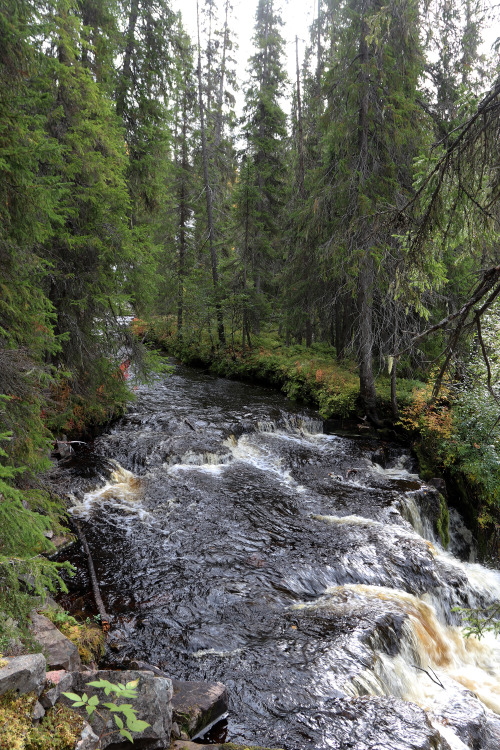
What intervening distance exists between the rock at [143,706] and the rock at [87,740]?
0.51ft

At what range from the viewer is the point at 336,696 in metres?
4.56

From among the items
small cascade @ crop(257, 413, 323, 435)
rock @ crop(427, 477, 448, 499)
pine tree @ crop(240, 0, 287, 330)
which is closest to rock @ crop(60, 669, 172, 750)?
rock @ crop(427, 477, 448, 499)

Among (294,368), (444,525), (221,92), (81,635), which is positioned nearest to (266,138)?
(221,92)

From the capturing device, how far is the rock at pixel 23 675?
257 cm

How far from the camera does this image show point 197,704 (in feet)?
13.1

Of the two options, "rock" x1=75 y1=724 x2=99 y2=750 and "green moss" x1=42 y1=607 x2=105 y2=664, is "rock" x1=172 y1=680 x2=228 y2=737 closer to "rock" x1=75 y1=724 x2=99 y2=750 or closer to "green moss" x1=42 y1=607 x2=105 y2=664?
"green moss" x1=42 y1=607 x2=105 y2=664

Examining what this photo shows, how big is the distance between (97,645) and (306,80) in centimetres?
2316

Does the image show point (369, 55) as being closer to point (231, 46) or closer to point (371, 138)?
point (371, 138)

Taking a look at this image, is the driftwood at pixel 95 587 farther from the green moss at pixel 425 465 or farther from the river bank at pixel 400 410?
the green moss at pixel 425 465

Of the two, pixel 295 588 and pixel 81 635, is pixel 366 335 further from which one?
pixel 81 635

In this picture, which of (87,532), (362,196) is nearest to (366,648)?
(87,532)

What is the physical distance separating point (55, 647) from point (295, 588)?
369cm

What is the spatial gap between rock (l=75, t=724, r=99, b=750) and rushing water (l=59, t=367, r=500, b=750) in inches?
74.2

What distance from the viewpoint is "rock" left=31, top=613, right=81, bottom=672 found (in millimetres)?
3562
